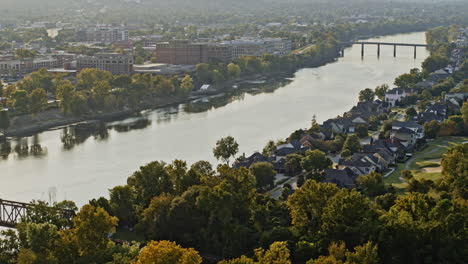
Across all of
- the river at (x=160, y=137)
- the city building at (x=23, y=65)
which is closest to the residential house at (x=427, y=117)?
the river at (x=160, y=137)

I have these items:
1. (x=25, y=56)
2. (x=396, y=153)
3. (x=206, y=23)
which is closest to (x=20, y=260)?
(x=396, y=153)

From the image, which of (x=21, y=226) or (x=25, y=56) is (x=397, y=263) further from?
(x=25, y=56)

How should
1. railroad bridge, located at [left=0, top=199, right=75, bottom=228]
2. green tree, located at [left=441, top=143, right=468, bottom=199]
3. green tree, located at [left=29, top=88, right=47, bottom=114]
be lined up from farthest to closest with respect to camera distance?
green tree, located at [left=29, top=88, right=47, bottom=114], green tree, located at [left=441, top=143, right=468, bottom=199], railroad bridge, located at [left=0, top=199, right=75, bottom=228]

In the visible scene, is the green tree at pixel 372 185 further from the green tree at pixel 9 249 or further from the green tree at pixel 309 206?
the green tree at pixel 9 249

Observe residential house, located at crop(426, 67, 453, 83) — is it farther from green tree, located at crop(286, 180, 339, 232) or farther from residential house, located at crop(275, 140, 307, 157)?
green tree, located at crop(286, 180, 339, 232)

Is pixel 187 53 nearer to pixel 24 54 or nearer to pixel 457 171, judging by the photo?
pixel 24 54

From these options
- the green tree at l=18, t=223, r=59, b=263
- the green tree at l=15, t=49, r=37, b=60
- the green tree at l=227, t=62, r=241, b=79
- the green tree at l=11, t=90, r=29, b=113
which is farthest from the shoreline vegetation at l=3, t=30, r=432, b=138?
the green tree at l=18, t=223, r=59, b=263

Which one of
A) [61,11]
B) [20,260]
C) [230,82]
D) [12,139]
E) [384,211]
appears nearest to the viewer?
[20,260]
